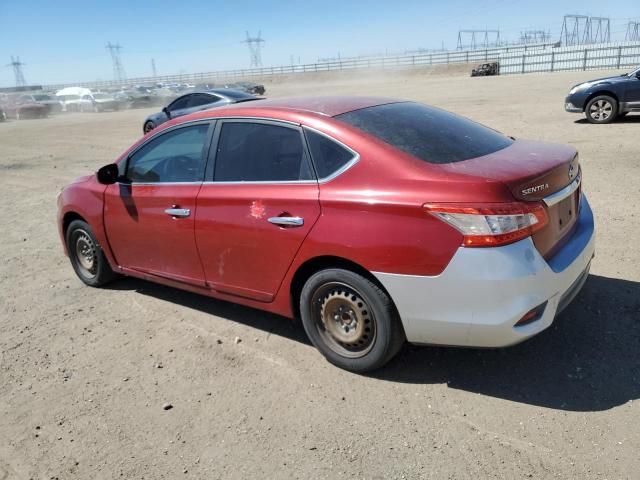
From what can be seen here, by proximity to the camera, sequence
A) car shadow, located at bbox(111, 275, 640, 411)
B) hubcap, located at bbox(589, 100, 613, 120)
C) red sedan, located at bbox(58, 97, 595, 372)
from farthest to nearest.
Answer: hubcap, located at bbox(589, 100, 613, 120) → car shadow, located at bbox(111, 275, 640, 411) → red sedan, located at bbox(58, 97, 595, 372)

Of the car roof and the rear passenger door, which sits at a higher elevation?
the car roof

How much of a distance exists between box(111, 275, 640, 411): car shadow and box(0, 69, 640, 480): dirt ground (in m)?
0.01

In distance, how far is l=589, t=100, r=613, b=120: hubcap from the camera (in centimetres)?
1232

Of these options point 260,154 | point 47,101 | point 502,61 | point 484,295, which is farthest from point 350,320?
point 502,61

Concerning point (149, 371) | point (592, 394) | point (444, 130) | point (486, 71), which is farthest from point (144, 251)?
point (486, 71)

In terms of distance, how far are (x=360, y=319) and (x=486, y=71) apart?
149 ft

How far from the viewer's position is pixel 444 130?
362 cm

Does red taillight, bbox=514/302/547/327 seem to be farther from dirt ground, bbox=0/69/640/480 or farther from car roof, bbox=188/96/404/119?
car roof, bbox=188/96/404/119

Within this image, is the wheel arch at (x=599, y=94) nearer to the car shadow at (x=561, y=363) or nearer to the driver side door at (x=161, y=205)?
the car shadow at (x=561, y=363)

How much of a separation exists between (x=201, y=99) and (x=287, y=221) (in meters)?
12.8

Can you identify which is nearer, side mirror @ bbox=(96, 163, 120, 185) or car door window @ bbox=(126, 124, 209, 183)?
car door window @ bbox=(126, 124, 209, 183)

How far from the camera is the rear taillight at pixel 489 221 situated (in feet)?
8.92

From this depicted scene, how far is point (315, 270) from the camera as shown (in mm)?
3402

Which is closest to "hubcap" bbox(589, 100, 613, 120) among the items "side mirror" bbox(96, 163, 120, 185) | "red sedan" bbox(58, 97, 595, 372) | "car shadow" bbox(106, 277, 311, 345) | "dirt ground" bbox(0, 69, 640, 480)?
"dirt ground" bbox(0, 69, 640, 480)
